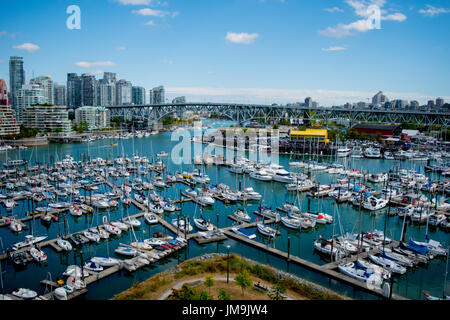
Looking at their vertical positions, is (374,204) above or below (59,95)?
below

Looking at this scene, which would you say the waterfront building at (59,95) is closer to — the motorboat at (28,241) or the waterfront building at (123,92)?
the waterfront building at (123,92)

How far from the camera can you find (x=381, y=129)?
77.4 feet

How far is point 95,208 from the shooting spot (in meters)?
8.96

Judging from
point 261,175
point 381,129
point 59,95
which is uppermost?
point 59,95

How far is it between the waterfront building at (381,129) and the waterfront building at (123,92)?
3798 centimetres

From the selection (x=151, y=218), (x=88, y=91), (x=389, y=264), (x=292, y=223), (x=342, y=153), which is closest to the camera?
(x=389, y=264)

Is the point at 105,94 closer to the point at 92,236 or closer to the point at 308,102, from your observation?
the point at 308,102

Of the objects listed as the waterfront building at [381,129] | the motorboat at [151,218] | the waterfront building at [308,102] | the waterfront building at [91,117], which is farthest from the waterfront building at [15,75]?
the waterfront building at [308,102]

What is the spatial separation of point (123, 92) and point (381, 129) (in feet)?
134

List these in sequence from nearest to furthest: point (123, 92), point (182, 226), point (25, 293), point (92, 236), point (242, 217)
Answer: point (25, 293) → point (92, 236) → point (182, 226) → point (242, 217) → point (123, 92)

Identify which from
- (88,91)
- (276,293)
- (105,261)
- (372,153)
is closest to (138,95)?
(88,91)

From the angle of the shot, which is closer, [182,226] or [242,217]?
[182,226]

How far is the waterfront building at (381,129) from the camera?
23153 mm
